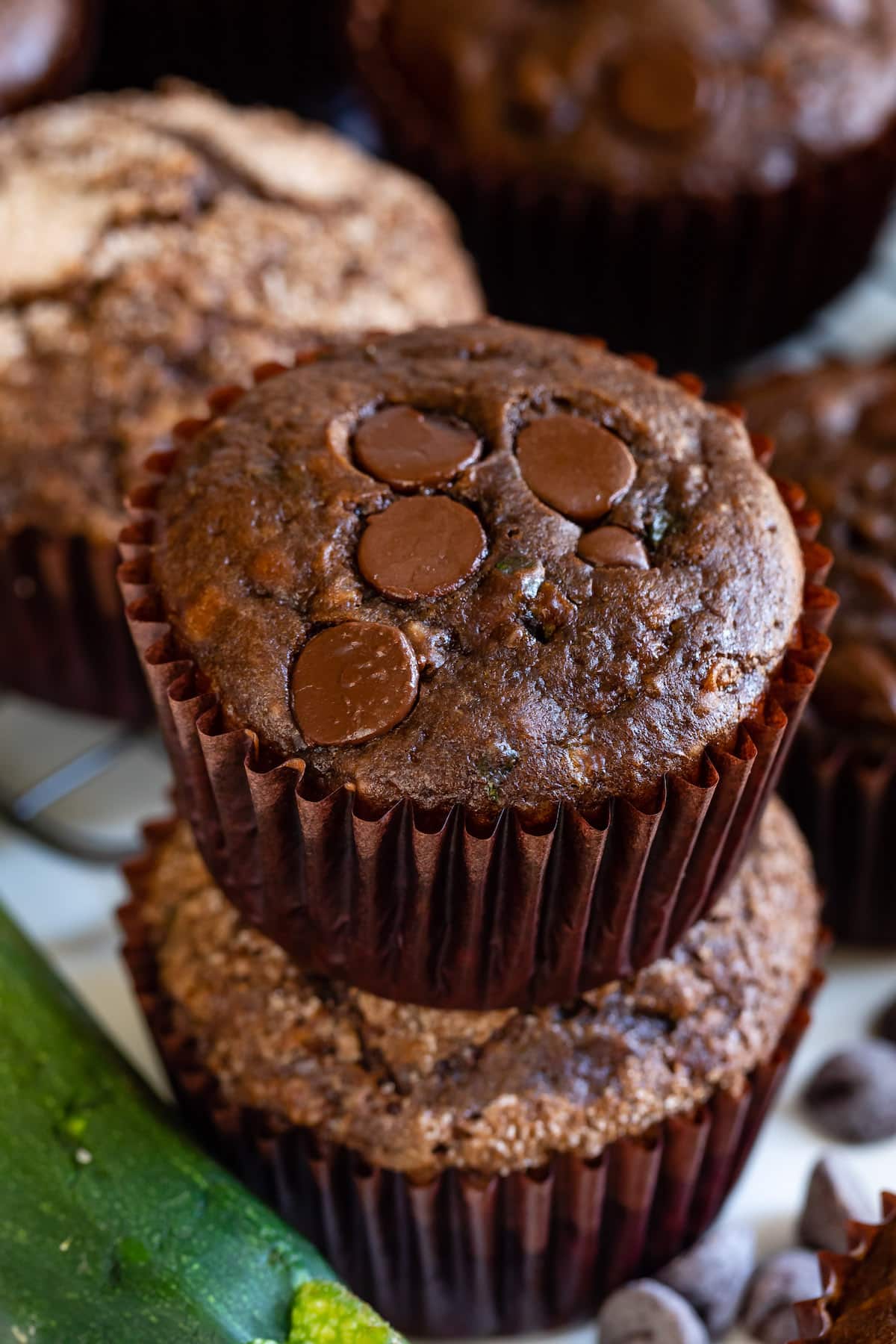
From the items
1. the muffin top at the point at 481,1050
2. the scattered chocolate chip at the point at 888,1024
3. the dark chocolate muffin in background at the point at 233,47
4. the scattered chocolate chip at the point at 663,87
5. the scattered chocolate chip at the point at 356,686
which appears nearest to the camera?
the scattered chocolate chip at the point at 356,686

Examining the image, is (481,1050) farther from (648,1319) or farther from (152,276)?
(152,276)

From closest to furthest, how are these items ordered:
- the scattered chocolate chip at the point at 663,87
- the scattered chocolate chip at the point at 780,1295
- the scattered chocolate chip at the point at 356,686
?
the scattered chocolate chip at the point at 356,686 → the scattered chocolate chip at the point at 780,1295 → the scattered chocolate chip at the point at 663,87

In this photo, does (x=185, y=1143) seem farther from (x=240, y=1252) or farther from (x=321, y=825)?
(x=321, y=825)

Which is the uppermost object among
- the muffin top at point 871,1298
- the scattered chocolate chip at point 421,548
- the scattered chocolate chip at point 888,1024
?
the scattered chocolate chip at point 421,548

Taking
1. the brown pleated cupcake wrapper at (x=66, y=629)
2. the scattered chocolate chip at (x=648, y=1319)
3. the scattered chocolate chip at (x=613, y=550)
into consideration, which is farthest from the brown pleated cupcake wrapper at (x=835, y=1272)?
the brown pleated cupcake wrapper at (x=66, y=629)

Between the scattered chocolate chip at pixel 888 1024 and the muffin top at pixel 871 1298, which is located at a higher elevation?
the muffin top at pixel 871 1298

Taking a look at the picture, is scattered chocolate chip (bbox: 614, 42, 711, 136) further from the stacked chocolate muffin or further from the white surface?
the white surface

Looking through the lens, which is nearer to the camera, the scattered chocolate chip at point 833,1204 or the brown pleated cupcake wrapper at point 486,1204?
the brown pleated cupcake wrapper at point 486,1204

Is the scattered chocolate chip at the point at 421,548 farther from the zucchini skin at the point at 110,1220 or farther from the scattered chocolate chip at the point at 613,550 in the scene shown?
the zucchini skin at the point at 110,1220
